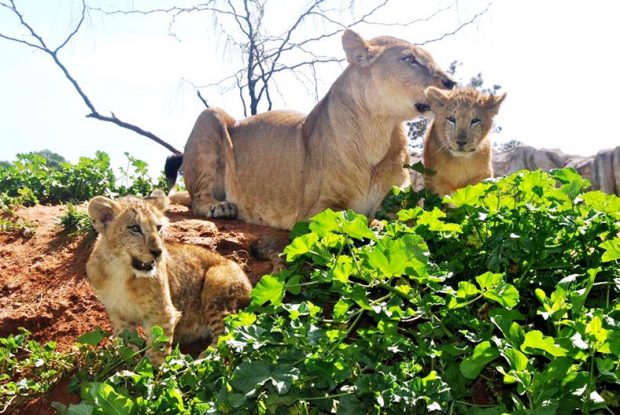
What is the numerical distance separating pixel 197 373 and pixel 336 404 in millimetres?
725

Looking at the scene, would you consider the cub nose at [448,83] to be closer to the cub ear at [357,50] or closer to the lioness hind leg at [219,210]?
the cub ear at [357,50]

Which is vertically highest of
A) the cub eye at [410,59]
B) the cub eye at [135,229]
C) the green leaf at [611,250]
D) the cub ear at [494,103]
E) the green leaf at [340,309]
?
the cub eye at [410,59]

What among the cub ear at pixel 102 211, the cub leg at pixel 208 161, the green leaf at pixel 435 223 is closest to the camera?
the green leaf at pixel 435 223

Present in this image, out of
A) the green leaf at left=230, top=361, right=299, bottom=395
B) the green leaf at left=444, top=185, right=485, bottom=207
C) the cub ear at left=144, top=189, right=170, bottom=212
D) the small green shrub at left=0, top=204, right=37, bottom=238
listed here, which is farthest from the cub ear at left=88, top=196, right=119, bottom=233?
the small green shrub at left=0, top=204, right=37, bottom=238

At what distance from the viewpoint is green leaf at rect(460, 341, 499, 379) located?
2697 millimetres

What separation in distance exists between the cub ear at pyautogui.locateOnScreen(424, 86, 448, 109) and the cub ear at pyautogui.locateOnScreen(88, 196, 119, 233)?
9.34 feet

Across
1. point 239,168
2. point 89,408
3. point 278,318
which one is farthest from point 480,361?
point 239,168

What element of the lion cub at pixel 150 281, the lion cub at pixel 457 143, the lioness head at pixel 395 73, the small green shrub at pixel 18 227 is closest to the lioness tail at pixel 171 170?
the small green shrub at pixel 18 227

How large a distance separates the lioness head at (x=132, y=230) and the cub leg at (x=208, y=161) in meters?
2.92

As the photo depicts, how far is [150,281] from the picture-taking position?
14.1ft

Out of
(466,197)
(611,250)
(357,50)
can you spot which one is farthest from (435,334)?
(357,50)

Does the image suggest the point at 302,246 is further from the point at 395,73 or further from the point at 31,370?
the point at 395,73

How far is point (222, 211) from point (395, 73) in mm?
2325

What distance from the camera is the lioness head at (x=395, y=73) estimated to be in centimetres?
611
